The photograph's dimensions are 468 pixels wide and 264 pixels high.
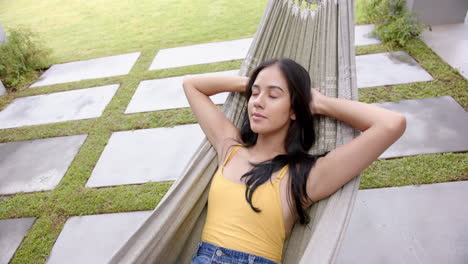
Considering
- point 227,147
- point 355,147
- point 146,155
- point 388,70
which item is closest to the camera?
point 355,147

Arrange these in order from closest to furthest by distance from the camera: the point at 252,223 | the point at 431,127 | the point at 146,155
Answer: the point at 252,223, the point at 431,127, the point at 146,155

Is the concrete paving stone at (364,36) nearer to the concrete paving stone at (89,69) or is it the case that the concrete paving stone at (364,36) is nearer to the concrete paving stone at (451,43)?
the concrete paving stone at (451,43)

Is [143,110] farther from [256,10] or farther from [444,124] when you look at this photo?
[256,10]

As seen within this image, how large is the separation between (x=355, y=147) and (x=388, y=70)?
7.17 ft

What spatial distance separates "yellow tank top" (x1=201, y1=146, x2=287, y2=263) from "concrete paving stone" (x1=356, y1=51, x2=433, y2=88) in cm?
197

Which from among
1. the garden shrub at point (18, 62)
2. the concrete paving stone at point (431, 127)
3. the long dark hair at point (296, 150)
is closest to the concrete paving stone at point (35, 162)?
the garden shrub at point (18, 62)

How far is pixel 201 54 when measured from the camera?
12.6ft

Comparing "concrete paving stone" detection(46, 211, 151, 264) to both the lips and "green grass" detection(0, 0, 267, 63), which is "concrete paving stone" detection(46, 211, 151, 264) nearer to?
the lips

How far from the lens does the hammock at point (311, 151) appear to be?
113cm

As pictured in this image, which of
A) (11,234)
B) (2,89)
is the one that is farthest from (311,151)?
(2,89)

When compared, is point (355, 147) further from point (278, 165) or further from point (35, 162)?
point (35, 162)

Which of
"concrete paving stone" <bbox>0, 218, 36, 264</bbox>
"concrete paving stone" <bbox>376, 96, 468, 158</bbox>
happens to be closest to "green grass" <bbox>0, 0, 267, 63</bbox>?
"concrete paving stone" <bbox>376, 96, 468, 158</bbox>

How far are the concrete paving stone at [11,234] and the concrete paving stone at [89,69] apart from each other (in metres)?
1.98

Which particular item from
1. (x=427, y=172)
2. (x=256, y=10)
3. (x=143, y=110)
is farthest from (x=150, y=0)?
(x=427, y=172)
